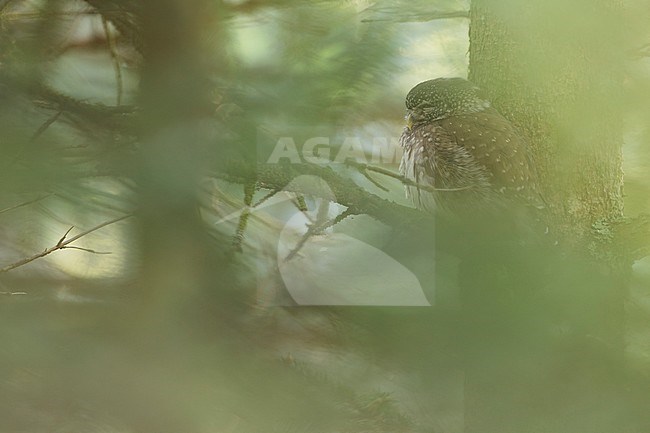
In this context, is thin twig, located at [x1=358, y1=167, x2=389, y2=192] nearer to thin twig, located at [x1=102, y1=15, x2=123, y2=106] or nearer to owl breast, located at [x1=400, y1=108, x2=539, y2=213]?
owl breast, located at [x1=400, y1=108, x2=539, y2=213]

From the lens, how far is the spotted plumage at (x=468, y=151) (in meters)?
0.70

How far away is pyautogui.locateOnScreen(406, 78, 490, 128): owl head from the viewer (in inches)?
27.9

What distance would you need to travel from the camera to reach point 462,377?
677mm

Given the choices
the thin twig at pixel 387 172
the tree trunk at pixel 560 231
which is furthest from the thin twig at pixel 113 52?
the tree trunk at pixel 560 231

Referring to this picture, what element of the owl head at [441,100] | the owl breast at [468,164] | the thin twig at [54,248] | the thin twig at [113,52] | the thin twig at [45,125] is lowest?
the thin twig at [54,248]

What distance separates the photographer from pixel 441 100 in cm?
72

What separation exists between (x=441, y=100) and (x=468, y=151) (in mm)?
63

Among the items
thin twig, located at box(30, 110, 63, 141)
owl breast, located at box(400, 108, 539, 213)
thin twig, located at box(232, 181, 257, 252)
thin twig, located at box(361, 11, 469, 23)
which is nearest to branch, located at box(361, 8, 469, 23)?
thin twig, located at box(361, 11, 469, 23)

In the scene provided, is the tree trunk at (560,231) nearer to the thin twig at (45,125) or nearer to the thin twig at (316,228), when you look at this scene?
the thin twig at (316,228)

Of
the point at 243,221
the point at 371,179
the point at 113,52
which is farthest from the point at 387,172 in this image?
the point at 113,52

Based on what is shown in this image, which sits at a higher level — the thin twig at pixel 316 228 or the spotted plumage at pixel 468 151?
the spotted plumage at pixel 468 151

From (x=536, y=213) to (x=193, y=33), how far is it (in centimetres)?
38

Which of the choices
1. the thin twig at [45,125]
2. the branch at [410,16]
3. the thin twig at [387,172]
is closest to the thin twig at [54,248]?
the thin twig at [45,125]

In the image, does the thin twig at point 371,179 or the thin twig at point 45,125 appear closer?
the thin twig at point 45,125
